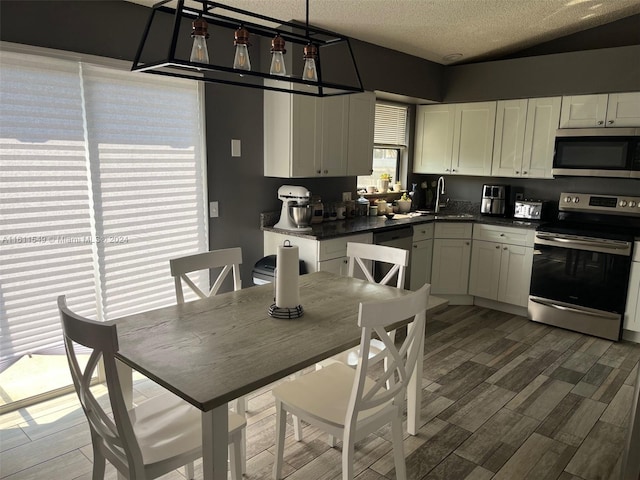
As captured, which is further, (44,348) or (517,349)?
(517,349)

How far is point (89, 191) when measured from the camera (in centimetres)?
287

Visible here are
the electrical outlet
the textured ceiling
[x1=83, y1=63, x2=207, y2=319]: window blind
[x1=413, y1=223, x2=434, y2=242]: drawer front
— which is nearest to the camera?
[x1=83, y1=63, x2=207, y2=319]: window blind

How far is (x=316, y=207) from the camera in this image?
402 centimetres

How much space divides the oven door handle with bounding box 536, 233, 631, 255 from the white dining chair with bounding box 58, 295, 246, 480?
331 cm

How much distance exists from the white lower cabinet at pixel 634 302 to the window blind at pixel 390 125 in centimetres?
250

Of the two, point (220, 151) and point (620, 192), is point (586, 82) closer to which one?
point (620, 192)

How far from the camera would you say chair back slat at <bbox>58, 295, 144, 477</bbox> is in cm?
140

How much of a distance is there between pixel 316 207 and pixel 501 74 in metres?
2.32

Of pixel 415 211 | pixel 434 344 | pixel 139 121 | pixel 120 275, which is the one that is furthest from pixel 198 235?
pixel 415 211

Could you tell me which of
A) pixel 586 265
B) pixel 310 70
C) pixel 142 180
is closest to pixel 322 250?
pixel 142 180

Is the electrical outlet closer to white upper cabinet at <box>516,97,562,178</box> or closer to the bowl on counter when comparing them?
the bowl on counter

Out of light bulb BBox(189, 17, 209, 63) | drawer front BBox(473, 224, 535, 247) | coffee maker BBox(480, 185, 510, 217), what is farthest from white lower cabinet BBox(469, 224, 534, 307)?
light bulb BBox(189, 17, 209, 63)

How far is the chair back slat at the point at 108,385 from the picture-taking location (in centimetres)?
140

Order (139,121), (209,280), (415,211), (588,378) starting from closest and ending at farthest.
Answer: (139,121)
(588,378)
(209,280)
(415,211)
